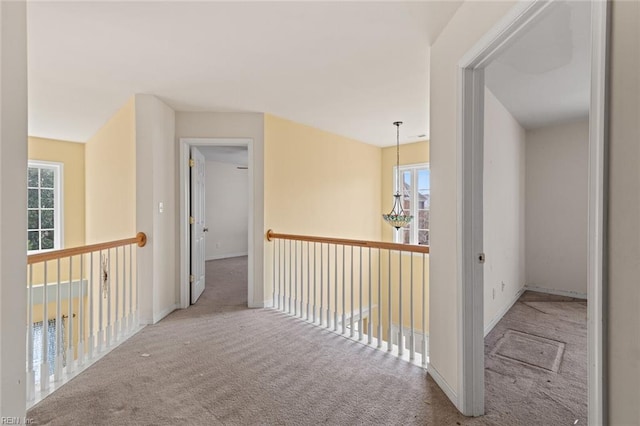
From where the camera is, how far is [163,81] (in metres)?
2.90

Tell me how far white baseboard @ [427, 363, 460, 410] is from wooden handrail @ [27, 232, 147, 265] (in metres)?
2.64

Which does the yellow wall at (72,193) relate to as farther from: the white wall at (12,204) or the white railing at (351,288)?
the white wall at (12,204)

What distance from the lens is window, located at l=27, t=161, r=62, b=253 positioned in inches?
202

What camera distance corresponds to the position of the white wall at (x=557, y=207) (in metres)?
4.25

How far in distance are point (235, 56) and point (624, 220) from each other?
8.30 ft

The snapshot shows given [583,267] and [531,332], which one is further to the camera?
[583,267]

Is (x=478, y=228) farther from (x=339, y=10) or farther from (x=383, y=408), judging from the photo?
(x=339, y=10)

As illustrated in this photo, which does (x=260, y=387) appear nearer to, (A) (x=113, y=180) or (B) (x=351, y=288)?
(B) (x=351, y=288)

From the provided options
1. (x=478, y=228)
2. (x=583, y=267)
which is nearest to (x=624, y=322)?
(x=478, y=228)

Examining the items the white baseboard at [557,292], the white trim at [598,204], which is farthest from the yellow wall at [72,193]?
the white baseboard at [557,292]

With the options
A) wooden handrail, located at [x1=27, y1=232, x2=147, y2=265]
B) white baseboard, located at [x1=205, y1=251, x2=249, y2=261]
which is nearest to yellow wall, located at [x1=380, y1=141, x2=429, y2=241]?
white baseboard, located at [x1=205, y1=251, x2=249, y2=261]

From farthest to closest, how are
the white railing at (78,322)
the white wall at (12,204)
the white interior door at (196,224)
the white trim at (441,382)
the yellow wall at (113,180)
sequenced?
1. the white interior door at (196,224)
2. the yellow wall at (113,180)
3. the white railing at (78,322)
4. the white trim at (441,382)
5. the white wall at (12,204)

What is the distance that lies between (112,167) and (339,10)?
3.54m

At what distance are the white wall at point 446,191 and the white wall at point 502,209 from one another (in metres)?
1.22
